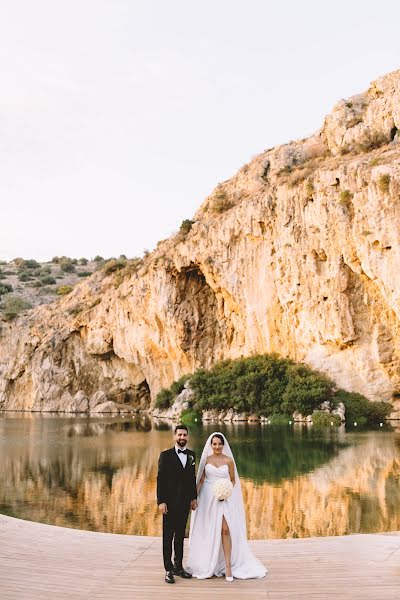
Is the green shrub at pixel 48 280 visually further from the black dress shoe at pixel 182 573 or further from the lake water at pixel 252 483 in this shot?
the black dress shoe at pixel 182 573

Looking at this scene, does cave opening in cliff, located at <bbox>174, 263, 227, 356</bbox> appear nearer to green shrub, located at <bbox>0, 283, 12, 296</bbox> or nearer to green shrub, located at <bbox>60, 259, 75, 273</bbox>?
green shrub, located at <bbox>0, 283, 12, 296</bbox>

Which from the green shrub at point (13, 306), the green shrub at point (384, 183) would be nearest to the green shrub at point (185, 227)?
the green shrub at point (384, 183)

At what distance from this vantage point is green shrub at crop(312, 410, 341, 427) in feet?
121

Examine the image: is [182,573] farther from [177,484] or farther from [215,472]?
[215,472]

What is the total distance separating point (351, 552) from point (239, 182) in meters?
52.0

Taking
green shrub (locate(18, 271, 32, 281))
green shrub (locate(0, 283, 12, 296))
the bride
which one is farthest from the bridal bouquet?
green shrub (locate(18, 271, 32, 281))

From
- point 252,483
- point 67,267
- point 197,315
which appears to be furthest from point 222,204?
point 67,267

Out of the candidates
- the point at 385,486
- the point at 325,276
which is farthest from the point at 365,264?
the point at 385,486

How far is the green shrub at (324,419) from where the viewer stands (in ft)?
121

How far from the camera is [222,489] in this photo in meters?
6.85

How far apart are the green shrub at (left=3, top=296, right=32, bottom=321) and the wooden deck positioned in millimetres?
71124

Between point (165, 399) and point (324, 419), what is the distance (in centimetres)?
1921

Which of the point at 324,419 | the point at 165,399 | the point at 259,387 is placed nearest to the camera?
the point at 324,419

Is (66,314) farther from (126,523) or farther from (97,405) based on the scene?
(126,523)
